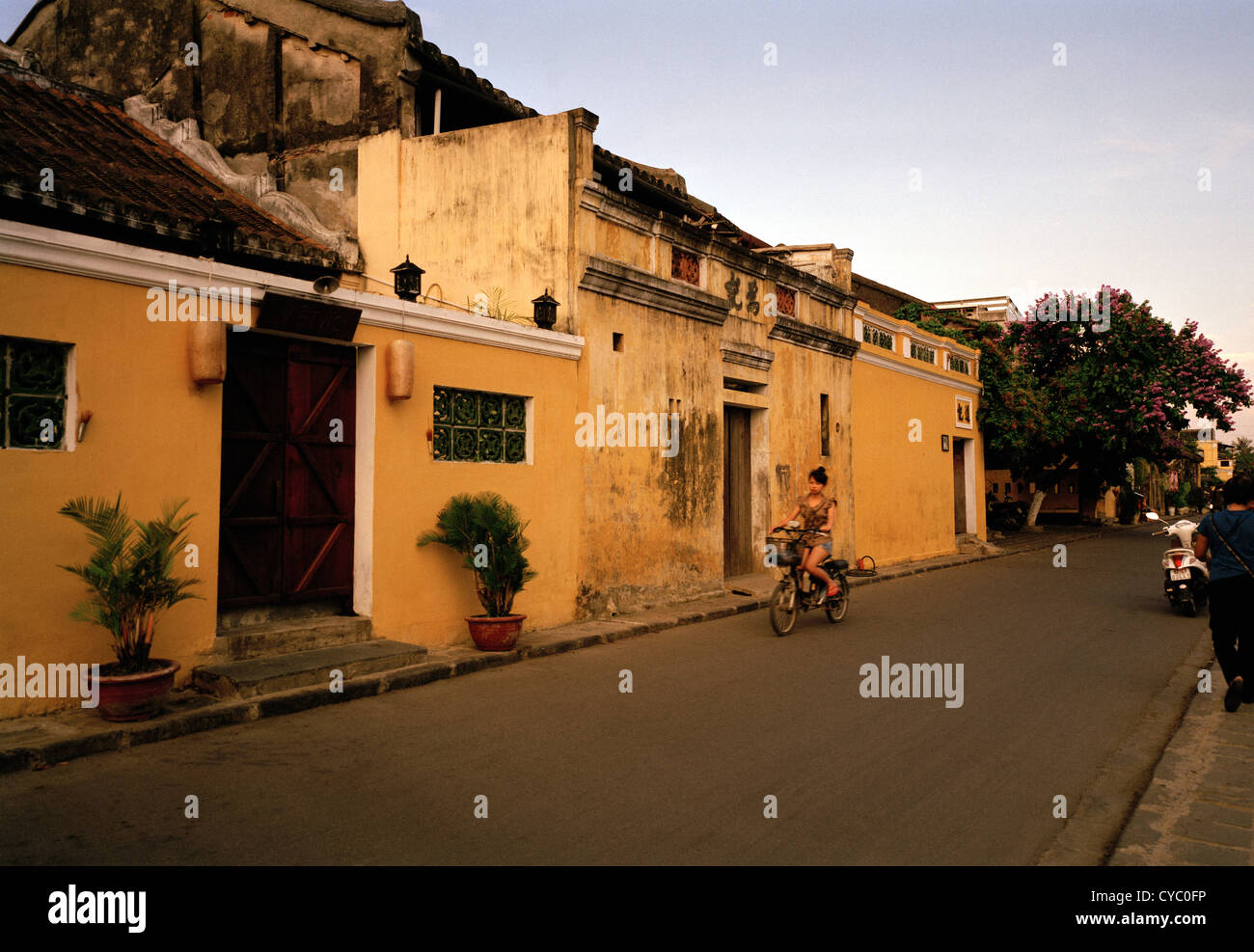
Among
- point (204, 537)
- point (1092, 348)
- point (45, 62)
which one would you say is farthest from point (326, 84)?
point (1092, 348)

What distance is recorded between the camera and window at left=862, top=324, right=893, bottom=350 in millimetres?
19484

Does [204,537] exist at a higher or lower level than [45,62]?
lower

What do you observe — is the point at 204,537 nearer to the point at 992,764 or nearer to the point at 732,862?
the point at 732,862

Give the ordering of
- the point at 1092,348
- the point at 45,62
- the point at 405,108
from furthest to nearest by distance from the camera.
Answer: the point at 1092,348 → the point at 45,62 → the point at 405,108

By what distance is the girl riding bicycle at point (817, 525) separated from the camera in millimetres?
10750

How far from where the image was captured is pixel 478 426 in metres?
9.70

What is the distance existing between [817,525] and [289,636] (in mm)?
6266

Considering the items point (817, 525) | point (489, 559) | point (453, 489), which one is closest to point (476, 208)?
point (453, 489)

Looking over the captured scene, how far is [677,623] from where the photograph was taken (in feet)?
37.0

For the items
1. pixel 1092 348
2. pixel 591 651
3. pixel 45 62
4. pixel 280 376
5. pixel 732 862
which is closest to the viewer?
pixel 732 862

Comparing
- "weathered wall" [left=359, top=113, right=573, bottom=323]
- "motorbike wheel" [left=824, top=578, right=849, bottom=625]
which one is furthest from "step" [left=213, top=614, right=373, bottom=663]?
"motorbike wheel" [left=824, top=578, right=849, bottom=625]

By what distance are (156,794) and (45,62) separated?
629 inches

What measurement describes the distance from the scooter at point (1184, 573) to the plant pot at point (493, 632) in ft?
29.3

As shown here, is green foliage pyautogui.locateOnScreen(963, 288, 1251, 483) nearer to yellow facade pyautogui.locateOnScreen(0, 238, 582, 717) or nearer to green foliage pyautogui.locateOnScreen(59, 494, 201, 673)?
yellow facade pyautogui.locateOnScreen(0, 238, 582, 717)
